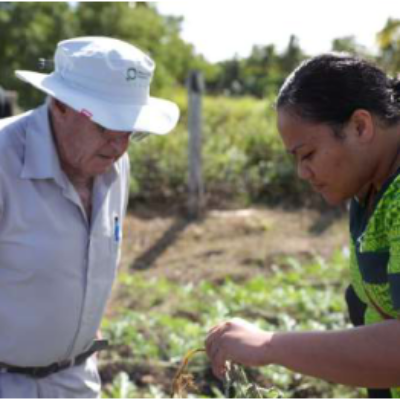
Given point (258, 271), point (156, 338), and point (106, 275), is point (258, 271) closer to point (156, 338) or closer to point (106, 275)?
point (156, 338)

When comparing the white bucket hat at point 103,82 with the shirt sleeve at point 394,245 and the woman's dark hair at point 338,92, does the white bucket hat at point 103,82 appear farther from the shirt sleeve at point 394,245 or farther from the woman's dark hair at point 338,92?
the shirt sleeve at point 394,245

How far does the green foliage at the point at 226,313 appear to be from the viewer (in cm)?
355

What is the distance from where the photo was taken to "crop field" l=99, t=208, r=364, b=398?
3.65 meters

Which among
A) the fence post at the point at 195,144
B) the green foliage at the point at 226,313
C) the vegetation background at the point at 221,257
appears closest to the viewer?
the green foliage at the point at 226,313

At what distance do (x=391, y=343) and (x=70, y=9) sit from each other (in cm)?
1941

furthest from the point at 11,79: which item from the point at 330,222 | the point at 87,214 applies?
the point at 87,214

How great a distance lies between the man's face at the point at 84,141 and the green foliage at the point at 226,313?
1.59 metres

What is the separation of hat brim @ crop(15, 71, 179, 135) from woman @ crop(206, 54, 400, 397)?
0.60m

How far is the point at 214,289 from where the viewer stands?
5.50 metres

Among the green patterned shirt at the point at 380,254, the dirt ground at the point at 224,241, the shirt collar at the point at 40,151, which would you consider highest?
the shirt collar at the point at 40,151

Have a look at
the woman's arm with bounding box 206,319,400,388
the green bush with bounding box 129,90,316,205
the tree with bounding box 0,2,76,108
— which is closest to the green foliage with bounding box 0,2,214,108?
the tree with bounding box 0,2,76,108

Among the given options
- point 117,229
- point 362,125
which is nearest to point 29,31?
point 117,229

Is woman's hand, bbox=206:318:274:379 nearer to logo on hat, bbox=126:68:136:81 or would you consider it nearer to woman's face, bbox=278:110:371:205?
woman's face, bbox=278:110:371:205

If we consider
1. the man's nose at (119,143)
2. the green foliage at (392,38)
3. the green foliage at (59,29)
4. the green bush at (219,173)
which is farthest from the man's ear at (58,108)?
the green foliage at (59,29)
